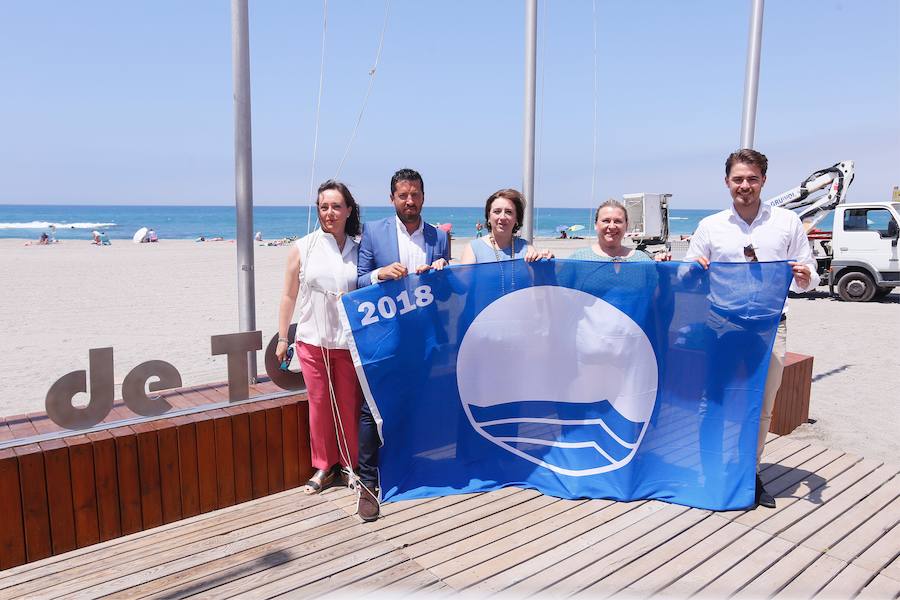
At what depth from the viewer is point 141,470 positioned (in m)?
3.37

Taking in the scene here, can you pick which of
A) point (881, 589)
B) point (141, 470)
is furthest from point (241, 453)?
point (881, 589)

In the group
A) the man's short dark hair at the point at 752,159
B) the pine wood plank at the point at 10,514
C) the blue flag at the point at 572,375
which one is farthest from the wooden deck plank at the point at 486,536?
the man's short dark hair at the point at 752,159

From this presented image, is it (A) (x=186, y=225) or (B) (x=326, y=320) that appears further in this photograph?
(A) (x=186, y=225)

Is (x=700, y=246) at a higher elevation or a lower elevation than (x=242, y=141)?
lower

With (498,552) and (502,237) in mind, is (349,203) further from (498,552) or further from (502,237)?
(498,552)

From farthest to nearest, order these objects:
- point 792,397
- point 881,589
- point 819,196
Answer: point 819,196 → point 792,397 → point 881,589

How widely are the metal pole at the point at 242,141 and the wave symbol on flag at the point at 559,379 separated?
1.51m

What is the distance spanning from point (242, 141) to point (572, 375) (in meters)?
2.50

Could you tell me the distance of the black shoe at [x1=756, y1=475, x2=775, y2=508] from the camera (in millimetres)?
3672

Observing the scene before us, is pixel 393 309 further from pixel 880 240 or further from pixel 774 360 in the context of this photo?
pixel 880 240

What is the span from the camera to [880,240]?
47.6 feet

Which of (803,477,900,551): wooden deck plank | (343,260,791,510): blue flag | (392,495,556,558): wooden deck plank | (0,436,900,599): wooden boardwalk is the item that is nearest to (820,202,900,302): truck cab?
(803,477,900,551): wooden deck plank

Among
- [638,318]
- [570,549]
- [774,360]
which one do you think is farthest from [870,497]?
[570,549]

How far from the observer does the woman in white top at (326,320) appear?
12.0ft
